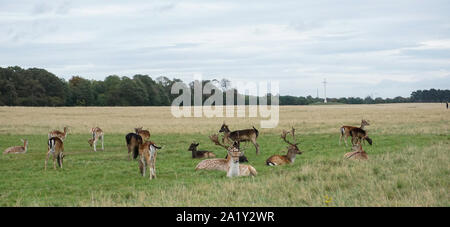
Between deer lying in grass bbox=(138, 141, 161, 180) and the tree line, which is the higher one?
the tree line

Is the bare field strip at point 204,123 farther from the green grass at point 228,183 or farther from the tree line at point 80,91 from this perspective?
the tree line at point 80,91

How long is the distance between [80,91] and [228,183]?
287 feet

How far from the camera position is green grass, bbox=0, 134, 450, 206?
812cm

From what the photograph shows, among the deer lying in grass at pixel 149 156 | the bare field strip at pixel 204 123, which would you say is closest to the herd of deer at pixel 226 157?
the deer lying in grass at pixel 149 156

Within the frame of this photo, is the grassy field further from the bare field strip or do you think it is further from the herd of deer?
the bare field strip

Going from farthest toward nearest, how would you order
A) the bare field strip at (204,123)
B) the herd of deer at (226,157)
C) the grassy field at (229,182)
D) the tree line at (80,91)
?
1. the tree line at (80,91)
2. the bare field strip at (204,123)
3. the herd of deer at (226,157)
4. the grassy field at (229,182)

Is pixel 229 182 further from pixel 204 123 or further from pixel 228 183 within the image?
pixel 204 123

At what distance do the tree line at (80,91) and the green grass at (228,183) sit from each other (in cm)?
6673

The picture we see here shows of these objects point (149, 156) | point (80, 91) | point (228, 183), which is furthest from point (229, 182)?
point (80, 91)

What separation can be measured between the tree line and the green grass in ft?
219

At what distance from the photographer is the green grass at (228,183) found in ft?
26.6

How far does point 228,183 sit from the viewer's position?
33.3 feet

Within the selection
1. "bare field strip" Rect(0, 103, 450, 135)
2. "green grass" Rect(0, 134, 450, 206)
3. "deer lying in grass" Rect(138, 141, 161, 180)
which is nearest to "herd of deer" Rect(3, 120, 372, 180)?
"deer lying in grass" Rect(138, 141, 161, 180)
